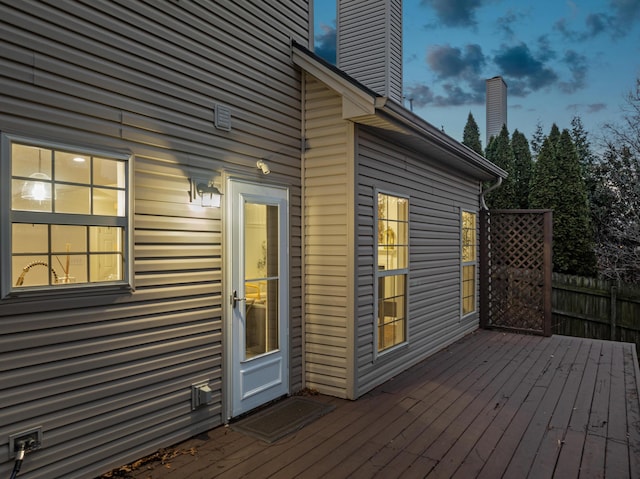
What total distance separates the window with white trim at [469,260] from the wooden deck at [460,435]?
2.11m

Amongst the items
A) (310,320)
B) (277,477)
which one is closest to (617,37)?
(310,320)

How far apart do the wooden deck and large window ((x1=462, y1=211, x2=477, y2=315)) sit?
211 centimetres

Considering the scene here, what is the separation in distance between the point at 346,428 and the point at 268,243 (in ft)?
5.38

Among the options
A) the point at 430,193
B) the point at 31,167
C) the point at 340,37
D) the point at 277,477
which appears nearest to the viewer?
the point at 31,167

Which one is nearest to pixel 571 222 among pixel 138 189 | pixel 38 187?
pixel 138 189

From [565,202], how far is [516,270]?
13.1ft

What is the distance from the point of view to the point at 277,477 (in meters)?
2.54

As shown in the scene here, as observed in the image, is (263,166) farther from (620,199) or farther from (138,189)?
(620,199)

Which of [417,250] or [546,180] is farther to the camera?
[546,180]

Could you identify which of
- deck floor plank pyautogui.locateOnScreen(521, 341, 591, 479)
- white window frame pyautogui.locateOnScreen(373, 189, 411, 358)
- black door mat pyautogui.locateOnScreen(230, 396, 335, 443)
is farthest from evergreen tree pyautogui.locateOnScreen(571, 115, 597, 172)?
black door mat pyautogui.locateOnScreen(230, 396, 335, 443)

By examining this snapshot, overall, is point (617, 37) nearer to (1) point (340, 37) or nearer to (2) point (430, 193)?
(1) point (340, 37)

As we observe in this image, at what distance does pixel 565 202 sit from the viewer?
9.90m

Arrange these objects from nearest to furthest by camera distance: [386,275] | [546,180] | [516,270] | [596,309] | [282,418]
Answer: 1. [282,418]
2. [386,275]
3. [516,270]
4. [596,309]
5. [546,180]

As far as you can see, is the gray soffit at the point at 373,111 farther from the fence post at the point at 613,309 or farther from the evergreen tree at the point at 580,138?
the evergreen tree at the point at 580,138
